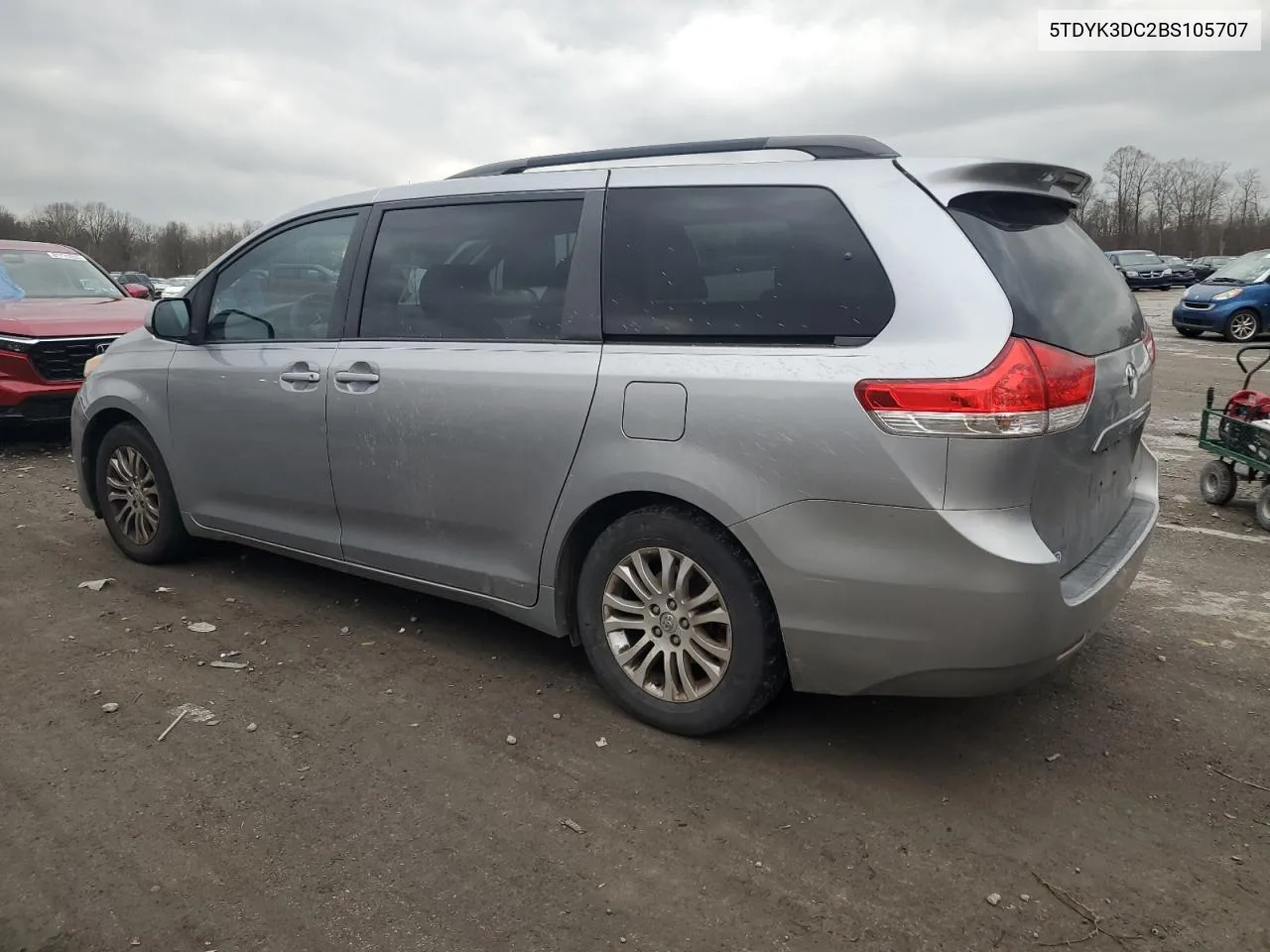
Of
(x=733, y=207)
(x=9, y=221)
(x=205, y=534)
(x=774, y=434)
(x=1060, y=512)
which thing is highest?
(x=9, y=221)

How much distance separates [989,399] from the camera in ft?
8.53

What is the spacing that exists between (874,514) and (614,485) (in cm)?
89

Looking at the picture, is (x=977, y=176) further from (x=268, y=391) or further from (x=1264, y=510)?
(x=1264, y=510)

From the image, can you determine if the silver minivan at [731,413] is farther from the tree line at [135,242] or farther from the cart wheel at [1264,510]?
the tree line at [135,242]

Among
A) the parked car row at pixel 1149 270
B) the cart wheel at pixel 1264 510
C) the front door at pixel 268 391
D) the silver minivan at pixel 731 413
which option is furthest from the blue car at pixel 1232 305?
the front door at pixel 268 391

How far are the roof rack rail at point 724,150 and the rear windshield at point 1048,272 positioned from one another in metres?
0.39

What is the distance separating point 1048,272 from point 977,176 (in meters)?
0.37

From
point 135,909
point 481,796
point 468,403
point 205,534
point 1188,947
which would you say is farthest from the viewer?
point 205,534

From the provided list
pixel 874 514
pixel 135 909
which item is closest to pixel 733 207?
pixel 874 514

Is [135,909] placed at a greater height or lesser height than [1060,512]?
lesser

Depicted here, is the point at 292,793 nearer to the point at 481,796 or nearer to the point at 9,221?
the point at 481,796

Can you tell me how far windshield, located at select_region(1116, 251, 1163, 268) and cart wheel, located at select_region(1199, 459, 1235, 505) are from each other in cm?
3503

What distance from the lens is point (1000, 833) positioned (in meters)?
2.74

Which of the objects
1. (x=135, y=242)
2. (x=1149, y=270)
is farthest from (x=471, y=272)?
(x=135, y=242)
